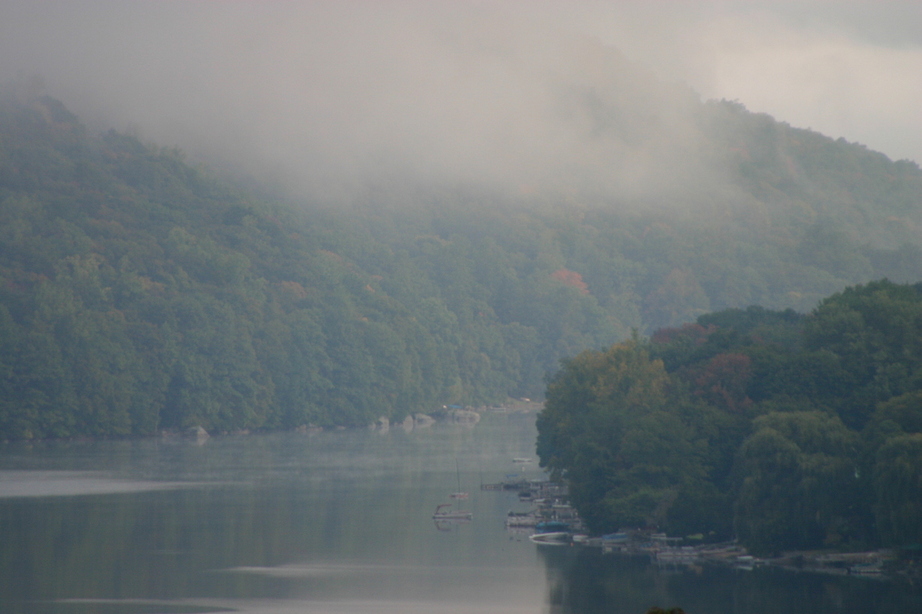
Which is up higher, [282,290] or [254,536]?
[282,290]

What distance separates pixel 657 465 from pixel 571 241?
5931 inches

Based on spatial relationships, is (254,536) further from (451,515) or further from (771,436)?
(771,436)

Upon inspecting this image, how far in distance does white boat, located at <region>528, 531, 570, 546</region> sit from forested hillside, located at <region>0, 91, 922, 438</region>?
60.6 meters

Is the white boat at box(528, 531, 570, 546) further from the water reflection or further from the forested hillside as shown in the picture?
the forested hillside

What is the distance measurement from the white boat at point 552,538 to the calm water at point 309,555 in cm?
59

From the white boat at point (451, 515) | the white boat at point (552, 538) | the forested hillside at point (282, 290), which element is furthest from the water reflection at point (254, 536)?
the forested hillside at point (282, 290)

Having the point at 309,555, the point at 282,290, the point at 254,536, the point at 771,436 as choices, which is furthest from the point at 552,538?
the point at 282,290

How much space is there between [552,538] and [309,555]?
10.2 meters

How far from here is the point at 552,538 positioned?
166ft

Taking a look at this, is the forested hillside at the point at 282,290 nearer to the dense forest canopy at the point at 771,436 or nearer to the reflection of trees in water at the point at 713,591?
the dense forest canopy at the point at 771,436

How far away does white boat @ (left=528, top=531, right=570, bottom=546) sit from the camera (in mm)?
49844

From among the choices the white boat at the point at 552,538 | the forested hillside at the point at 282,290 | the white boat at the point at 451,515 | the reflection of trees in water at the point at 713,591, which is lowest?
the reflection of trees in water at the point at 713,591

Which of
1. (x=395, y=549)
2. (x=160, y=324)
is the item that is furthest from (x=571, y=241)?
(x=395, y=549)

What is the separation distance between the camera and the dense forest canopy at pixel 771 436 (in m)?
41.6
